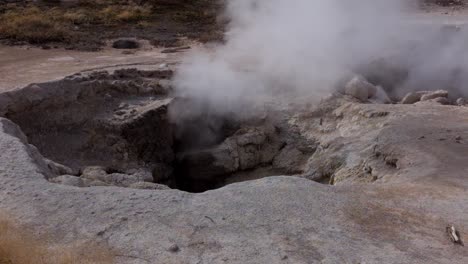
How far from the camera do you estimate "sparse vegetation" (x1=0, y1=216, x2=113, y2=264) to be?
3.41 metres

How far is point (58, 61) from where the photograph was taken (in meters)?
10.3

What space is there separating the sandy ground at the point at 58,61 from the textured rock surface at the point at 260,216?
3.88 m

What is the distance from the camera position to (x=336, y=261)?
137 inches

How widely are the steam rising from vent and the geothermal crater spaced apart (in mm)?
396

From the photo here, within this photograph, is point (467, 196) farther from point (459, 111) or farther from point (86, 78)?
point (86, 78)

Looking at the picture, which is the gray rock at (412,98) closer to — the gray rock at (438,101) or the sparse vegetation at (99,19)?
the gray rock at (438,101)

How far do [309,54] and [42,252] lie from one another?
6085mm

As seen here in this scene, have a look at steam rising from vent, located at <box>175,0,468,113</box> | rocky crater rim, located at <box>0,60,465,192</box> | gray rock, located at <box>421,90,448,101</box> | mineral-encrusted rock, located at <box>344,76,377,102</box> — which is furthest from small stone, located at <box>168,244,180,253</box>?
gray rock, located at <box>421,90,448,101</box>

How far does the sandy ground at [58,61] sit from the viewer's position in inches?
353

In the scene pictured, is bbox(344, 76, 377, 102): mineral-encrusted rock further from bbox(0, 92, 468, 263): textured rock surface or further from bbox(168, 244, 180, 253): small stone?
bbox(168, 244, 180, 253): small stone

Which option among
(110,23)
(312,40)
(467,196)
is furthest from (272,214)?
(110,23)

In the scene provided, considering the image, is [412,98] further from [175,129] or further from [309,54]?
[175,129]

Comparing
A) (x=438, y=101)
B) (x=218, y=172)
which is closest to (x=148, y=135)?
(x=218, y=172)

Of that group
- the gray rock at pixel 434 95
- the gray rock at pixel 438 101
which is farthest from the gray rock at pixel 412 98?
the gray rock at pixel 438 101
